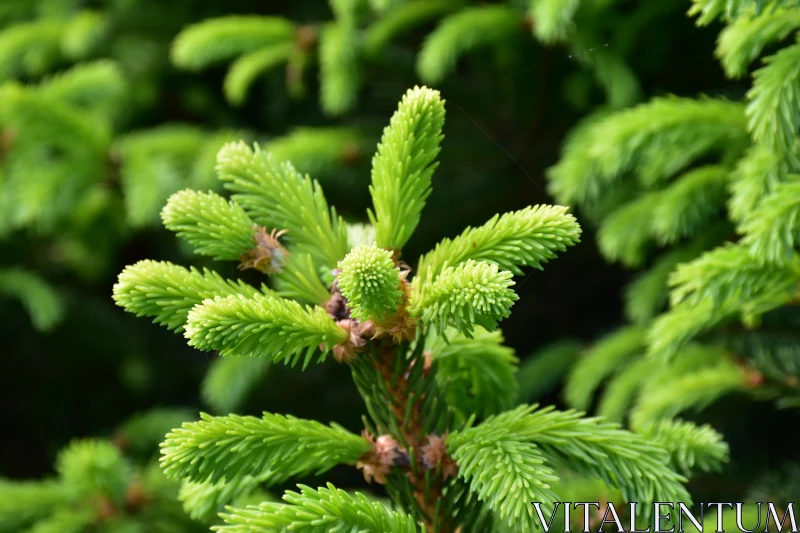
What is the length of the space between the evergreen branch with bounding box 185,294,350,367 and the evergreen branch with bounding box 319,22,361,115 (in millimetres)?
970

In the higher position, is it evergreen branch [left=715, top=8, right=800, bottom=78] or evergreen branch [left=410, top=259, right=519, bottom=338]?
evergreen branch [left=715, top=8, right=800, bottom=78]

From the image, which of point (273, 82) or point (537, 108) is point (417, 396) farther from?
point (273, 82)

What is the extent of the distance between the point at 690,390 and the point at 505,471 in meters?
0.62

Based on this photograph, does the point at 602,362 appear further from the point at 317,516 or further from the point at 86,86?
the point at 86,86

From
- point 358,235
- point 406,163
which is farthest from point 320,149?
point 406,163

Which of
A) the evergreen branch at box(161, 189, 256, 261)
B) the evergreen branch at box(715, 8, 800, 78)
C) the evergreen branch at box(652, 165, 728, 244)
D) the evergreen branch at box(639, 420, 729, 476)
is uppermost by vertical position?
the evergreen branch at box(715, 8, 800, 78)

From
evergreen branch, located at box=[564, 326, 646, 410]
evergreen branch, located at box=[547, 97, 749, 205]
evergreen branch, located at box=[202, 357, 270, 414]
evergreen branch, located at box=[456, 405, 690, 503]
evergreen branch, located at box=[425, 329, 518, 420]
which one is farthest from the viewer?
evergreen branch, located at box=[202, 357, 270, 414]

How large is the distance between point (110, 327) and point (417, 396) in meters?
1.53

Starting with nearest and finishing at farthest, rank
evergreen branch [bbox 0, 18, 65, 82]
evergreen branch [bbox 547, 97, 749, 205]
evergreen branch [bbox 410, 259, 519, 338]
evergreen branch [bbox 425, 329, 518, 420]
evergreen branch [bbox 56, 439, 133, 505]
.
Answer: evergreen branch [bbox 410, 259, 519, 338]
evergreen branch [bbox 425, 329, 518, 420]
evergreen branch [bbox 547, 97, 749, 205]
evergreen branch [bbox 56, 439, 133, 505]
evergreen branch [bbox 0, 18, 65, 82]

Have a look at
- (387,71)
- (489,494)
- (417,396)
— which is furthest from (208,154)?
(489,494)

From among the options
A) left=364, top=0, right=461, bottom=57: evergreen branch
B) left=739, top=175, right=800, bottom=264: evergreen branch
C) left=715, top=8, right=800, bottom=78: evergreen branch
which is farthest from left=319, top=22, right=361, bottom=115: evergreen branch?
left=739, top=175, right=800, bottom=264: evergreen branch

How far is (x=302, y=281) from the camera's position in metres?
0.67

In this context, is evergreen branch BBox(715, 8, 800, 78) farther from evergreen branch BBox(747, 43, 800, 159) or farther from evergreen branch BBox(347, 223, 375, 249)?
evergreen branch BBox(347, 223, 375, 249)

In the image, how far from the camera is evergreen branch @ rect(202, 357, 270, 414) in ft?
4.91
